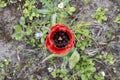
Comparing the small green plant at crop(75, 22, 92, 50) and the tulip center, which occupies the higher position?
the tulip center

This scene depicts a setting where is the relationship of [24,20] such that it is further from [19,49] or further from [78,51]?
[78,51]

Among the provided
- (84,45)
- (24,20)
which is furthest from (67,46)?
(24,20)

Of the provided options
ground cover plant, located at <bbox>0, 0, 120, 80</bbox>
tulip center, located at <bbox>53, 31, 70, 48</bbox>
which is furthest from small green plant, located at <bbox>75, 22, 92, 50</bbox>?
tulip center, located at <bbox>53, 31, 70, 48</bbox>

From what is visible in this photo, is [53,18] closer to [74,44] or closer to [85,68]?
[74,44]

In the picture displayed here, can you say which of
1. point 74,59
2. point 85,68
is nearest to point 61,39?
point 74,59

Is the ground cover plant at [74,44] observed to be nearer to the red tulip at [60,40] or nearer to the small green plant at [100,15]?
the small green plant at [100,15]

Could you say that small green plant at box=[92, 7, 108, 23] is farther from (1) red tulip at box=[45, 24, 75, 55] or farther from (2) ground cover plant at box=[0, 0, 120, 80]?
(1) red tulip at box=[45, 24, 75, 55]
